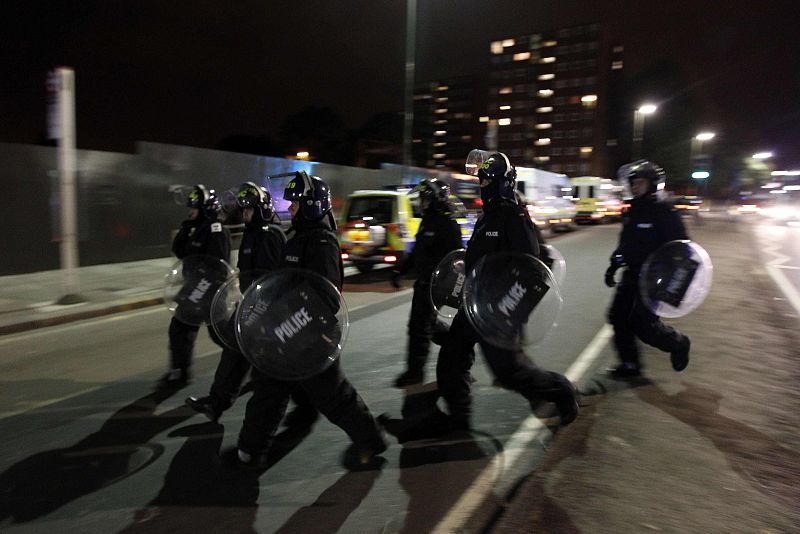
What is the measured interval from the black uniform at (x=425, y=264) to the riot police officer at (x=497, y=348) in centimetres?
91

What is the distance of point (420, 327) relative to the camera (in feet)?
17.5

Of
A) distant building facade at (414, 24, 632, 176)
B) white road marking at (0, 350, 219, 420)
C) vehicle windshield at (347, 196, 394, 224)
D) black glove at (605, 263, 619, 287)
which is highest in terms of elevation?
distant building facade at (414, 24, 632, 176)

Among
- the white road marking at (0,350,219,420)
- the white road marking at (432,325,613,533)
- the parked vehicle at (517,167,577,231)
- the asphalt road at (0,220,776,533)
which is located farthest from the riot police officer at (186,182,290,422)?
the parked vehicle at (517,167,577,231)

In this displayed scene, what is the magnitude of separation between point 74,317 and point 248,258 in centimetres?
575

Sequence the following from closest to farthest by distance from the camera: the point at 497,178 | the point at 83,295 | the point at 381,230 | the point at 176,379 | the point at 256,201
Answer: the point at 497,178, the point at 256,201, the point at 176,379, the point at 83,295, the point at 381,230

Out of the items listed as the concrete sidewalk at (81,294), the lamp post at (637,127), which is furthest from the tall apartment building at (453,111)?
the concrete sidewalk at (81,294)

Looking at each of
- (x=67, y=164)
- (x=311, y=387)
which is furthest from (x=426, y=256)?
(x=67, y=164)

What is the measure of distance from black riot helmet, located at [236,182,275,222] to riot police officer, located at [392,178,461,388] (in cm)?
146

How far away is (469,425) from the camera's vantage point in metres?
4.36

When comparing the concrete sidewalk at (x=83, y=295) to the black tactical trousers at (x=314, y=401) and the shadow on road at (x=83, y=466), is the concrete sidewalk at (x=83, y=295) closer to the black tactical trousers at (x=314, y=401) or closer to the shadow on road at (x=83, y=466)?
the shadow on road at (x=83, y=466)

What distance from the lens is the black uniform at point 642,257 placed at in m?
5.20

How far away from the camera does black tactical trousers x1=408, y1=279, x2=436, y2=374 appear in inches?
208

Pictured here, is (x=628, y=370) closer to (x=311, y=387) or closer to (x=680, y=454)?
(x=680, y=454)

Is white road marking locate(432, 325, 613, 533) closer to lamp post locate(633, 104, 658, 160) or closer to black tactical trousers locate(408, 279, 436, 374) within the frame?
black tactical trousers locate(408, 279, 436, 374)
